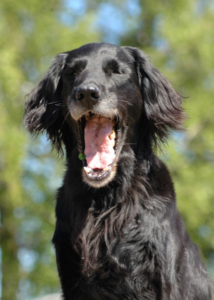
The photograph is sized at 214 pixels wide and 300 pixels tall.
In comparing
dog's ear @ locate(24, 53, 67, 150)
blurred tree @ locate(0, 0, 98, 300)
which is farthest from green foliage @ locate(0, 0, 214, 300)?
dog's ear @ locate(24, 53, 67, 150)

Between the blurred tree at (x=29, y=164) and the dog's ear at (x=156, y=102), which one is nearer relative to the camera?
the dog's ear at (x=156, y=102)

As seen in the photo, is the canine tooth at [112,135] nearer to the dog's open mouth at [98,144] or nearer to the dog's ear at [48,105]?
the dog's open mouth at [98,144]

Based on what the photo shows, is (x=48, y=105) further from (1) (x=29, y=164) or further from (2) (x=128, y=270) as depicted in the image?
(1) (x=29, y=164)

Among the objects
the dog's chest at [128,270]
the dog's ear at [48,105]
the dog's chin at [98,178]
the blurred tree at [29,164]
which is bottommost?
the dog's chest at [128,270]

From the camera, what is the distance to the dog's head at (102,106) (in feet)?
14.9

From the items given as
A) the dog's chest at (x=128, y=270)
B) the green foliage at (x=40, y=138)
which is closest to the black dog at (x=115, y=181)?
the dog's chest at (x=128, y=270)

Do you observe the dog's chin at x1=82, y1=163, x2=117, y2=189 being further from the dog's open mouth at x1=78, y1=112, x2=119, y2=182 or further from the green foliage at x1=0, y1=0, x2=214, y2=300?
the green foliage at x1=0, y1=0, x2=214, y2=300

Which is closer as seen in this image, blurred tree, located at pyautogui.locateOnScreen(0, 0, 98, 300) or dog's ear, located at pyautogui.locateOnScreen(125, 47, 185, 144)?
dog's ear, located at pyautogui.locateOnScreen(125, 47, 185, 144)

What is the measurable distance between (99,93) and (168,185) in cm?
97

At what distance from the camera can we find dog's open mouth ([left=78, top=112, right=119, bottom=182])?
15.0 feet

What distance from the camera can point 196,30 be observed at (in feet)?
49.5

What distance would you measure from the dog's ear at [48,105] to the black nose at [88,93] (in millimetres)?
574

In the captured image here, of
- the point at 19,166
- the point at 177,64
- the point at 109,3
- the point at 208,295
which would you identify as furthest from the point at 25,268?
the point at 208,295

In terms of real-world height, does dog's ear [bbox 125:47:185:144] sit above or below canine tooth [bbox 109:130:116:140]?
above
